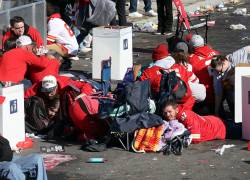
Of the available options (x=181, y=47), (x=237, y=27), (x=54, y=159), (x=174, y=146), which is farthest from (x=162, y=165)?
(x=237, y=27)

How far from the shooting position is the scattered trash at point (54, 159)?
445 inches

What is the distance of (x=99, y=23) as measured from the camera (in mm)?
17859

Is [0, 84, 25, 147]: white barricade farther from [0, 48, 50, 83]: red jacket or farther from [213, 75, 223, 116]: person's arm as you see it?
[213, 75, 223, 116]: person's arm

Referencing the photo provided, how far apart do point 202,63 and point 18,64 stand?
2.52 metres

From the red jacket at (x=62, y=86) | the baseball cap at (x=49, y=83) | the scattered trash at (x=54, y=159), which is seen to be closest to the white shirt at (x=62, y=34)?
the red jacket at (x=62, y=86)

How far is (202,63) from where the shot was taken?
45.4 ft

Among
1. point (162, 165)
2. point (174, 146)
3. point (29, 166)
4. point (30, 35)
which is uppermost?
point (30, 35)

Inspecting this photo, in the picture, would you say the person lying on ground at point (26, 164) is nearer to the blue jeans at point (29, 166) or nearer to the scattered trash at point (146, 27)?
the blue jeans at point (29, 166)

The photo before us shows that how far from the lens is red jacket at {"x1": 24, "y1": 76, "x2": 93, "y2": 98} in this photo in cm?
1277

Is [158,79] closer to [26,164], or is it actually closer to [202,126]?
[202,126]

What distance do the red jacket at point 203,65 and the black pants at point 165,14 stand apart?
20.6ft

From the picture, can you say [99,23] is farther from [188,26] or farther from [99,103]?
[99,103]

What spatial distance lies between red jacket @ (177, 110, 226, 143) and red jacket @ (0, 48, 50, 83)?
7.63ft

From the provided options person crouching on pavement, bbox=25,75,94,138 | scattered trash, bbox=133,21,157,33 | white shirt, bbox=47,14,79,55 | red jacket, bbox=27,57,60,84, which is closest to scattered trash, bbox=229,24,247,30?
scattered trash, bbox=133,21,157,33
